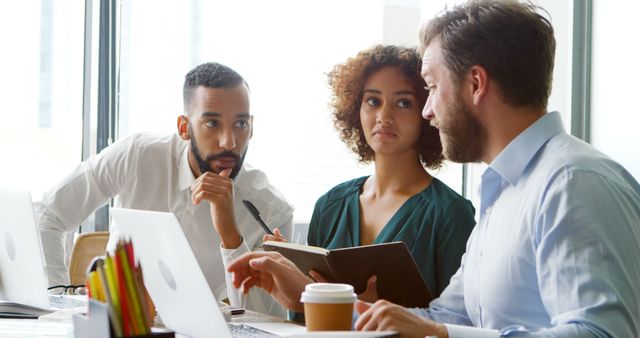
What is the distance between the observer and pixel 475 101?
191cm

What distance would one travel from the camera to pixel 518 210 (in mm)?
1720

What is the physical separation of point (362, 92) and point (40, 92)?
191 cm

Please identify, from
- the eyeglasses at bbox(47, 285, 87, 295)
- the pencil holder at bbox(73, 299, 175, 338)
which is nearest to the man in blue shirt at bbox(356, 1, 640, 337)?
the pencil holder at bbox(73, 299, 175, 338)

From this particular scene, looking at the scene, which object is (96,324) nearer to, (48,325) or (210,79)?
(48,325)

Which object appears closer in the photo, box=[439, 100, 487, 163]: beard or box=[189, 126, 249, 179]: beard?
box=[439, 100, 487, 163]: beard

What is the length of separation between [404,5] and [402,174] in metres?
2.02

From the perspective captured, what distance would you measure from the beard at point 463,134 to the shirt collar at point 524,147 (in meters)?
0.11

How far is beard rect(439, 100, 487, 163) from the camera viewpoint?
1.93 meters

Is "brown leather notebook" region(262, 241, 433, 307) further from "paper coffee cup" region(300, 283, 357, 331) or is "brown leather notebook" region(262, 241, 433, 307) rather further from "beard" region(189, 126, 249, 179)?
"beard" region(189, 126, 249, 179)

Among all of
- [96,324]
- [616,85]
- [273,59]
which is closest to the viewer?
[96,324]

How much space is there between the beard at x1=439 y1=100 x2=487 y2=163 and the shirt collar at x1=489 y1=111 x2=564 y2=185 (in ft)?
0.37

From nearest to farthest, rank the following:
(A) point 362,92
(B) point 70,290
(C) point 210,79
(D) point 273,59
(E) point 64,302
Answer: (E) point 64,302 < (B) point 70,290 < (A) point 362,92 < (C) point 210,79 < (D) point 273,59

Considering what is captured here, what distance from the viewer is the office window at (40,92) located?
3.92m

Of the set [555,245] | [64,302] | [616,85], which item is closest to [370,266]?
[555,245]
